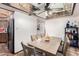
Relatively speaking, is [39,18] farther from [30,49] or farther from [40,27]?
[30,49]

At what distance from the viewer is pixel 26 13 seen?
200 cm

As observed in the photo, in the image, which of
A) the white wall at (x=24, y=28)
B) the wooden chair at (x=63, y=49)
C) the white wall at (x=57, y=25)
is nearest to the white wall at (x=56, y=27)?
Result: the white wall at (x=57, y=25)

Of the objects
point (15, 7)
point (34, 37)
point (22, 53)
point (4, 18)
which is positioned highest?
point (15, 7)

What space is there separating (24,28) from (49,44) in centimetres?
50

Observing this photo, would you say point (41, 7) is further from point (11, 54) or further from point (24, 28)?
point (11, 54)

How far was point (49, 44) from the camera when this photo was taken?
2064mm

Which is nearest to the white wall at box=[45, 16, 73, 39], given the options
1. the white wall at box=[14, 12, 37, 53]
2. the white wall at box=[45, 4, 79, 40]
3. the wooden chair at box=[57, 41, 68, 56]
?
the white wall at box=[45, 4, 79, 40]

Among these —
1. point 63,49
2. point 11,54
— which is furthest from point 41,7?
point 11,54

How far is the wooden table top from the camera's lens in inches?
77.8

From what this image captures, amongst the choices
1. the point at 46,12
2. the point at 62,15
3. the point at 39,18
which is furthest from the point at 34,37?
the point at 62,15

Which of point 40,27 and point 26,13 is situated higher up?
point 26,13

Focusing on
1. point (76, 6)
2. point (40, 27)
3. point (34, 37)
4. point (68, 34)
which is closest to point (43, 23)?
point (40, 27)

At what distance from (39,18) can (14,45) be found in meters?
0.62

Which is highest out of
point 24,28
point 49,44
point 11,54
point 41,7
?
→ point 41,7
